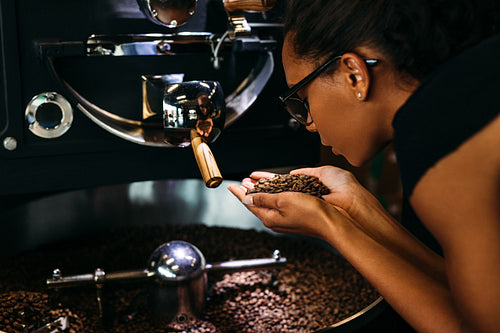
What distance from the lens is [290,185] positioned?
83cm

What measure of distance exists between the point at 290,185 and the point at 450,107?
327mm

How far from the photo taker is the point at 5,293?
0.81 m

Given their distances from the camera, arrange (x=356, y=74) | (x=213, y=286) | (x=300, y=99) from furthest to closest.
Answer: (x=213, y=286) → (x=300, y=99) → (x=356, y=74)

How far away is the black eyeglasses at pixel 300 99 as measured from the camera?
2.26 ft

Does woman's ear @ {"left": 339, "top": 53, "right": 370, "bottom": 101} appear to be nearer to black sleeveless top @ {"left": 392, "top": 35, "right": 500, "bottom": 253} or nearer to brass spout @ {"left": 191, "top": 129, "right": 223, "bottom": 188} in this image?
black sleeveless top @ {"left": 392, "top": 35, "right": 500, "bottom": 253}

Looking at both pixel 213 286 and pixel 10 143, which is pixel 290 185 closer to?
pixel 213 286

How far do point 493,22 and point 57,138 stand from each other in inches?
25.6

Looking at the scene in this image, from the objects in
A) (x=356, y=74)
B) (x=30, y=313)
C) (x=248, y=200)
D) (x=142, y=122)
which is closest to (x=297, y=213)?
(x=248, y=200)

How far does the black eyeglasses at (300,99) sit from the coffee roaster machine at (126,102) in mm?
98

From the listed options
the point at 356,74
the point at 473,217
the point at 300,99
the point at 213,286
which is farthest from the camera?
the point at 213,286

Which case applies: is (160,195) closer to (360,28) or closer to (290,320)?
(290,320)

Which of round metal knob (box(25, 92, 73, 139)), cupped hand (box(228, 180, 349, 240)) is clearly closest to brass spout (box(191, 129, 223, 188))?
cupped hand (box(228, 180, 349, 240))

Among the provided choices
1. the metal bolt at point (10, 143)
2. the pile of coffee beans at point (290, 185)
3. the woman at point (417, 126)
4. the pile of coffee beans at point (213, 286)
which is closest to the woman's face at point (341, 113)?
the woman at point (417, 126)

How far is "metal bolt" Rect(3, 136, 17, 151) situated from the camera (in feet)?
2.59
